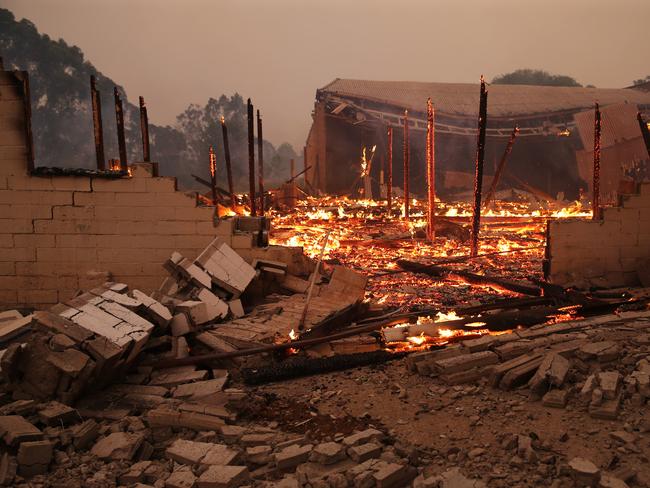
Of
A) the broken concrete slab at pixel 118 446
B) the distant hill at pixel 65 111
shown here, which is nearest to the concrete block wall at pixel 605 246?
the broken concrete slab at pixel 118 446

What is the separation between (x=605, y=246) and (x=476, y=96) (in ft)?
88.3

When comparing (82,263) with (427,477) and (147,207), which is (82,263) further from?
(427,477)

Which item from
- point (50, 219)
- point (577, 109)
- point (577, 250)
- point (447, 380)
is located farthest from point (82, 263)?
point (577, 109)

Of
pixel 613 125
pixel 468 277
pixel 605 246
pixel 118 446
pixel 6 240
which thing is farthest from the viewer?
pixel 613 125

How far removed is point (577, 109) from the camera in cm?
3231

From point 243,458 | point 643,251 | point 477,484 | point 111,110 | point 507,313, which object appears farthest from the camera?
point 111,110

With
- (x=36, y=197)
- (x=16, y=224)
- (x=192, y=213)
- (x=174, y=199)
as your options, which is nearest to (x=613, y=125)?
(x=192, y=213)

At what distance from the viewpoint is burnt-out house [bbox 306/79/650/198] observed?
1185 inches

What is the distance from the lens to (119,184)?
8188mm

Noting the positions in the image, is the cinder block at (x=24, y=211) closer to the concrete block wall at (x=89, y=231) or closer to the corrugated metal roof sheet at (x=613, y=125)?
the concrete block wall at (x=89, y=231)

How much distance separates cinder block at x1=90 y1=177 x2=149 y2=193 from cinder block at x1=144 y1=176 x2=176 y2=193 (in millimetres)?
71

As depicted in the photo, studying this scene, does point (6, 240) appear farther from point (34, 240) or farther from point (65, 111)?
point (65, 111)

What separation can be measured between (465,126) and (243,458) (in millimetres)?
30290

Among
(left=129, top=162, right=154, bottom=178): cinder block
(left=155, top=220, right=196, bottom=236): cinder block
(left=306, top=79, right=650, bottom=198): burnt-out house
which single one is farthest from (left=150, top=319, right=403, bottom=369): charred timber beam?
(left=306, top=79, right=650, bottom=198): burnt-out house
